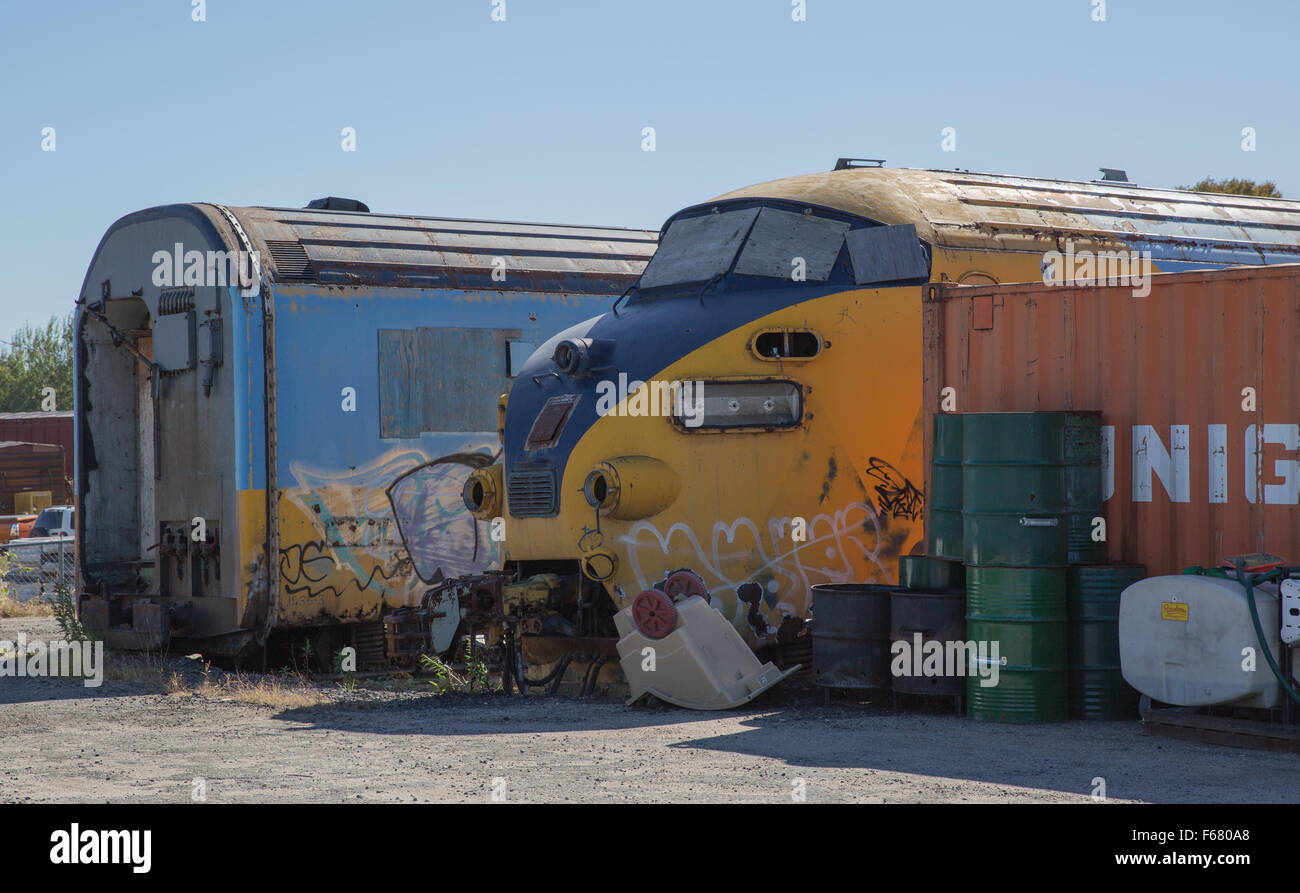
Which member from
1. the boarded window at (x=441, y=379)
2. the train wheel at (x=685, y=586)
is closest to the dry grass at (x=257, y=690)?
the boarded window at (x=441, y=379)

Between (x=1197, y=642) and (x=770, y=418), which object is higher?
(x=770, y=418)

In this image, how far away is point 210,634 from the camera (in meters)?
13.4

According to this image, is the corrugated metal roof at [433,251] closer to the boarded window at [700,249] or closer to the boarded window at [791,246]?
the boarded window at [700,249]

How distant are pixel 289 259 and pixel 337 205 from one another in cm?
239

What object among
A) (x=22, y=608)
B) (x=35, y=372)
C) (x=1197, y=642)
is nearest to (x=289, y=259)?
(x=1197, y=642)

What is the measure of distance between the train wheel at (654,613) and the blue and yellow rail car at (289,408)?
11.5ft

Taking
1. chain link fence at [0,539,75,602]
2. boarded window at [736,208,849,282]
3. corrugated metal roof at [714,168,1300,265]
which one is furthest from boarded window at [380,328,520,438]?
chain link fence at [0,539,75,602]

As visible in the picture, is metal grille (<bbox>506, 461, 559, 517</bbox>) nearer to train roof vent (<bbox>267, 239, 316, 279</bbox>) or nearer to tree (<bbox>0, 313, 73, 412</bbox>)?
train roof vent (<bbox>267, 239, 316, 279</bbox>)

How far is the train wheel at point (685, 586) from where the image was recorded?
991 centimetres

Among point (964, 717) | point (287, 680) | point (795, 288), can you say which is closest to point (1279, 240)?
point (795, 288)

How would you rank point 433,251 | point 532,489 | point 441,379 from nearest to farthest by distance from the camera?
point 532,489
point 441,379
point 433,251

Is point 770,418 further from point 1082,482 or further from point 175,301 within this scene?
point 175,301

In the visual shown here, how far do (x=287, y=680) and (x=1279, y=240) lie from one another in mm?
8859

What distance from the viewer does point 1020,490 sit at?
8844 mm
